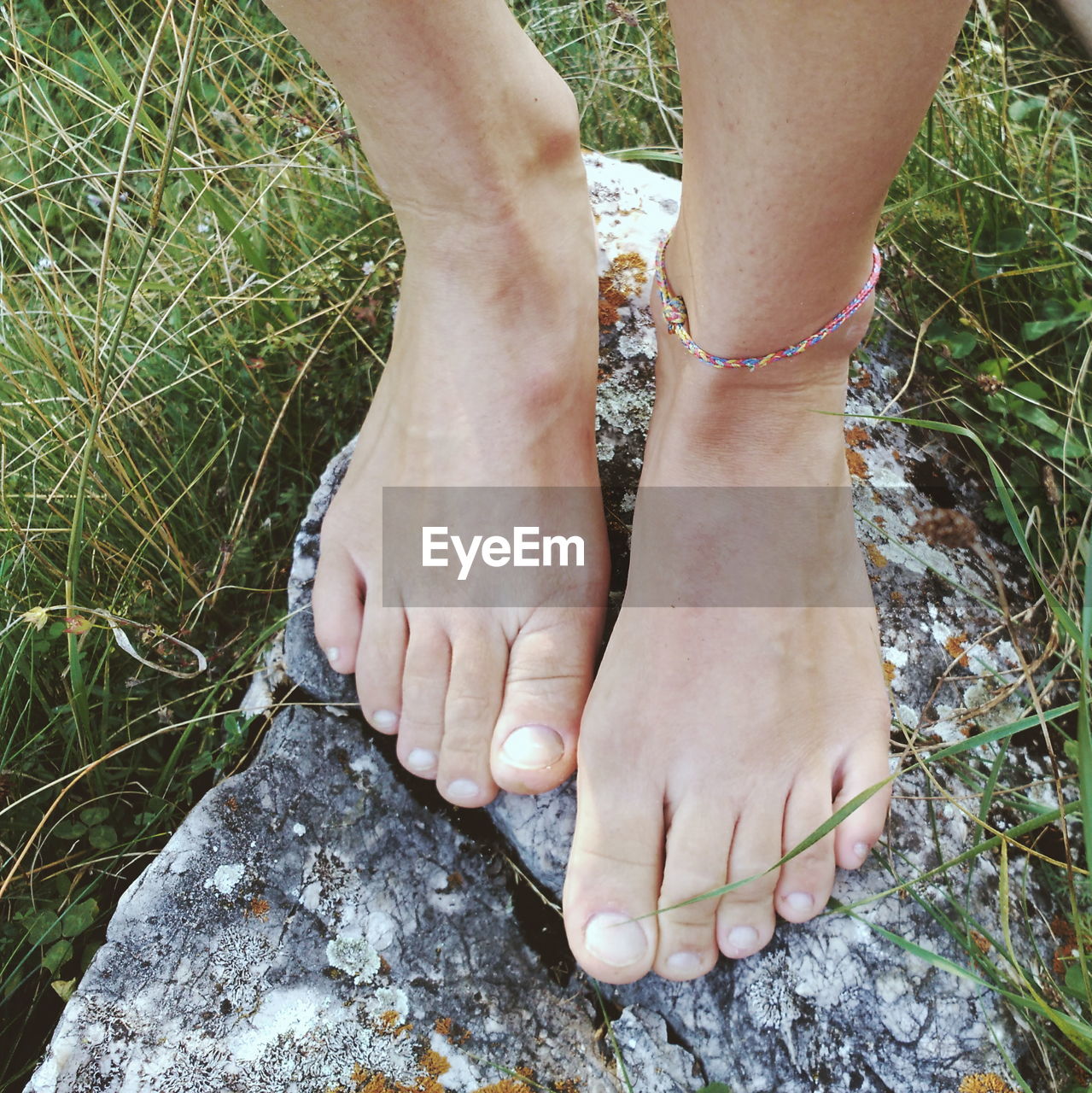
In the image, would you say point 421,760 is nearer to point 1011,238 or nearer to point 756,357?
point 756,357

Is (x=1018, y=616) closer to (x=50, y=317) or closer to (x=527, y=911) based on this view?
(x=527, y=911)

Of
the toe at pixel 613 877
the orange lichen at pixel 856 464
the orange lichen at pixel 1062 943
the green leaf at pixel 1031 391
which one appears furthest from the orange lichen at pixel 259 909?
the green leaf at pixel 1031 391

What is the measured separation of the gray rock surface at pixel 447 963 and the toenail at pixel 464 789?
0.05 m

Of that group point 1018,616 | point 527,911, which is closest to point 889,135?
point 1018,616

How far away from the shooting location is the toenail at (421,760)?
1255mm

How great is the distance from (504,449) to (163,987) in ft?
2.77

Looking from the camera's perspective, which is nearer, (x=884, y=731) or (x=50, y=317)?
(x=884, y=731)

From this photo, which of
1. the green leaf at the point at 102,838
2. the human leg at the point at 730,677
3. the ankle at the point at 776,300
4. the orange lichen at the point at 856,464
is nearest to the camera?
the ankle at the point at 776,300

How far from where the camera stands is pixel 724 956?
1123mm

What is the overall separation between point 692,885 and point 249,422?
1158mm

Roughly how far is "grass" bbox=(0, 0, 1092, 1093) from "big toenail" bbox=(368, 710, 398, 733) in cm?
21

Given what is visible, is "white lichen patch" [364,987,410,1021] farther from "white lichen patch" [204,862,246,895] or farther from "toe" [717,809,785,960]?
"toe" [717,809,785,960]

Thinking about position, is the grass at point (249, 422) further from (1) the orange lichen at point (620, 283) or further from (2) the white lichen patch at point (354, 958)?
(1) the orange lichen at point (620, 283)

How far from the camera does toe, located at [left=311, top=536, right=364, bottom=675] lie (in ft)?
4.42
